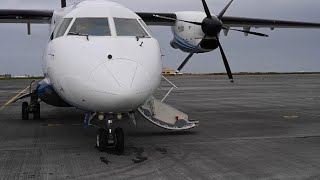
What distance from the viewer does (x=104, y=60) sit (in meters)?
7.49

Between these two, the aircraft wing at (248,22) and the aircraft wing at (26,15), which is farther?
the aircraft wing at (248,22)

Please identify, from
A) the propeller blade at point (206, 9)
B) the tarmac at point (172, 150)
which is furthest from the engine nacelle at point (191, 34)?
the tarmac at point (172, 150)

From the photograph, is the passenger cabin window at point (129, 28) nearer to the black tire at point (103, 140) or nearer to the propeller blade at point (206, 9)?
the black tire at point (103, 140)

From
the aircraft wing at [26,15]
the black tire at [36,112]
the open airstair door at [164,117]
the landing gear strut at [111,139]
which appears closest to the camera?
the landing gear strut at [111,139]

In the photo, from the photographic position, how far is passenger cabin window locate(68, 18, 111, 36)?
8422 mm

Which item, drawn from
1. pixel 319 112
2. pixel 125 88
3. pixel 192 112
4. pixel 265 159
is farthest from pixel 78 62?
pixel 319 112

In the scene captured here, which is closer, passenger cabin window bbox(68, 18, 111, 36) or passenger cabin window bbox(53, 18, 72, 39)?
passenger cabin window bbox(68, 18, 111, 36)

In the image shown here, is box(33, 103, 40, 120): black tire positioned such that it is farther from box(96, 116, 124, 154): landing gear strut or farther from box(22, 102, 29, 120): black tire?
box(96, 116, 124, 154): landing gear strut

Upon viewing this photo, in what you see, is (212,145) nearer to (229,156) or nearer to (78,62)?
→ (229,156)

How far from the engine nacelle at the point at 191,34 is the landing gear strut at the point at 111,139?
7082 millimetres

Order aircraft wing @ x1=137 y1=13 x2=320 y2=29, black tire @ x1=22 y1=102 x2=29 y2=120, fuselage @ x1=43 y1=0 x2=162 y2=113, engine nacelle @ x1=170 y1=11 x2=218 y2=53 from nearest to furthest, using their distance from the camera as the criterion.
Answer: fuselage @ x1=43 y1=0 x2=162 y2=113, black tire @ x1=22 y1=102 x2=29 y2=120, engine nacelle @ x1=170 y1=11 x2=218 y2=53, aircraft wing @ x1=137 y1=13 x2=320 y2=29

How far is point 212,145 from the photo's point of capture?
9.15 meters

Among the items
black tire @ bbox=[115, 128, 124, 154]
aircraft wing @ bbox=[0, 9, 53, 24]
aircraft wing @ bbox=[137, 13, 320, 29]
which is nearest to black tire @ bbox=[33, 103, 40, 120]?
aircraft wing @ bbox=[0, 9, 53, 24]

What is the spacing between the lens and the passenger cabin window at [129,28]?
8.56m
